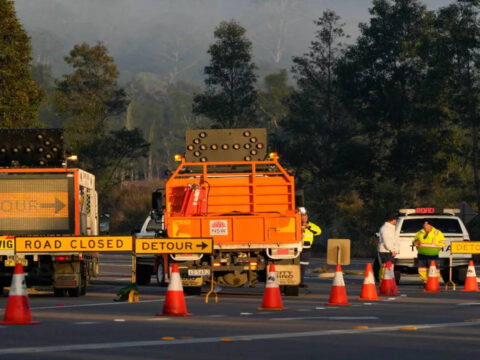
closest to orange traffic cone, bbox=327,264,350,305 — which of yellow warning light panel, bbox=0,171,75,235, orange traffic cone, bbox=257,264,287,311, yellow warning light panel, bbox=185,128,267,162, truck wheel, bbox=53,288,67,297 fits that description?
orange traffic cone, bbox=257,264,287,311

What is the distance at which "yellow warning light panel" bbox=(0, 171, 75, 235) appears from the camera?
27.4 m

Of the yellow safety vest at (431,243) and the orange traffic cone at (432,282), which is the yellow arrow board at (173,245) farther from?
the yellow safety vest at (431,243)

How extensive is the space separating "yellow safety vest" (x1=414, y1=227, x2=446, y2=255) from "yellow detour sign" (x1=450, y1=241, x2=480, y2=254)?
377 millimetres

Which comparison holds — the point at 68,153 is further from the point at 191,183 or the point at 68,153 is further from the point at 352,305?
the point at 352,305

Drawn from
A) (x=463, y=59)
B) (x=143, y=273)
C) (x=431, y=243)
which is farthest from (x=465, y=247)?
(x=463, y=59)

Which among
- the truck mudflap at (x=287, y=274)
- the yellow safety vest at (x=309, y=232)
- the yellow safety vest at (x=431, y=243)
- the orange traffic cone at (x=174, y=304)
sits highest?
the yellow safety vest at (x=309, y=232)

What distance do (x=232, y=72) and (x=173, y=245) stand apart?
222 ft

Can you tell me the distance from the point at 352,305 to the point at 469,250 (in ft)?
25.8

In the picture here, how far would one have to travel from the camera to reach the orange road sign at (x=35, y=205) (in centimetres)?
2744

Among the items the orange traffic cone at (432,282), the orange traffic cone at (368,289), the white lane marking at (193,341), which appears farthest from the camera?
the orange traffic cone at (432,282)

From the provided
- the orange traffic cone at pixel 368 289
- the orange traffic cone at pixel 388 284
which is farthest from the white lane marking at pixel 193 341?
the orange traffic cone at pixel 388 284

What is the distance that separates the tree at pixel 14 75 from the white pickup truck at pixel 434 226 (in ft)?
90.5

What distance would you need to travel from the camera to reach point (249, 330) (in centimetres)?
1662

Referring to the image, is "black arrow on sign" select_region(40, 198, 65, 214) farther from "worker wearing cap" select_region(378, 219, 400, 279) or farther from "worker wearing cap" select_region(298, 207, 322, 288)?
"worker wearing cap" select_region(378, 219, 400, 279)
